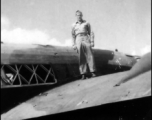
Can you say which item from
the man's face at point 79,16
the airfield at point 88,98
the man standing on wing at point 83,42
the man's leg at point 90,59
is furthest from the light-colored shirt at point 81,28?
the airfield at point 88,98

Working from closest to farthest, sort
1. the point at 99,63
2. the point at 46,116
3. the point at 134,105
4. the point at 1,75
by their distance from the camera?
the point at 134,105 → the point at 46,116 → the point at 1,75 → the point at 99,63

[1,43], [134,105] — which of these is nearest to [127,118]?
[134,105]

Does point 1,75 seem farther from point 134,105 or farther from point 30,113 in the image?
point 134,105

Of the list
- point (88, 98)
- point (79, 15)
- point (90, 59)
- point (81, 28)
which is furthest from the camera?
point (81, 28)

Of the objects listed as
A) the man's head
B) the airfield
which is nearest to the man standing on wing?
the man's head

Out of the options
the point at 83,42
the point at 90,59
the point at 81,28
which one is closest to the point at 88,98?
the point at 90,59

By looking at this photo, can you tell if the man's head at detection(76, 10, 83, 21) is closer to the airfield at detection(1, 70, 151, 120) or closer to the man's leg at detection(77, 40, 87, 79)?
the man's leg at detection(77, 40, 87, 79)

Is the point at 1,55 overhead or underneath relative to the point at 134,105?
overhead

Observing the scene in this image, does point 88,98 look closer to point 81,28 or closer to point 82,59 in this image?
point 82,59

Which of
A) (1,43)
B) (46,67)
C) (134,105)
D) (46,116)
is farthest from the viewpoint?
(46,67)
